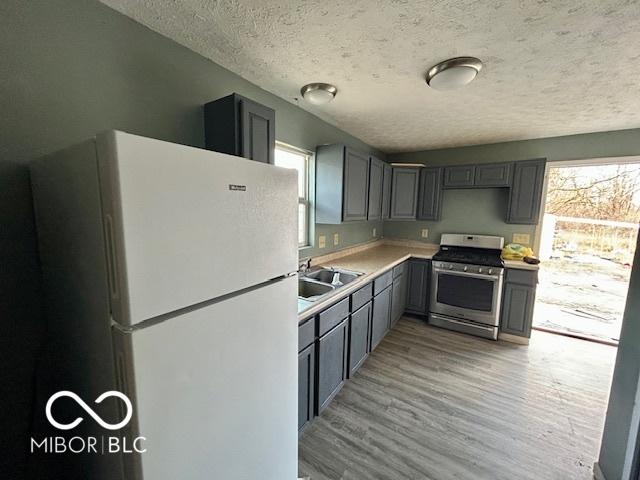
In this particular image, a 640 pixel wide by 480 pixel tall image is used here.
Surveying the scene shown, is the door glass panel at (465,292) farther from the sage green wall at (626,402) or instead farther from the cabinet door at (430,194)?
the sage green wall at (626,402)

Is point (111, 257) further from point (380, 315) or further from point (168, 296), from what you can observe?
point (380, 315)

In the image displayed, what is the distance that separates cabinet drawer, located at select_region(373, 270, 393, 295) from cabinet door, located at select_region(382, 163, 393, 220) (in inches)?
36.3

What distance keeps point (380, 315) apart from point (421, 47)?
221 centimetres

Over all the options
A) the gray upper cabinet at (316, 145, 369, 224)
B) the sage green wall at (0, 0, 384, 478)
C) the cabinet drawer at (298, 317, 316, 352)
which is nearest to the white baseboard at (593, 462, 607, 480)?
the cabinet drawer at (298, 317, 316, 352)

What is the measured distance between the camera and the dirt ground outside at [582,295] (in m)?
3.21

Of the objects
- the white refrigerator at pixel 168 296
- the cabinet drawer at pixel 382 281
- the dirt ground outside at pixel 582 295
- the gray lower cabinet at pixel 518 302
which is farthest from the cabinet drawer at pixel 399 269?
the white refrigerator at pixel 168 296

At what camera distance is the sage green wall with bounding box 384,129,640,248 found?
2.79 m

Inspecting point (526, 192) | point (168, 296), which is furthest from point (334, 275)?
point (526, 192)

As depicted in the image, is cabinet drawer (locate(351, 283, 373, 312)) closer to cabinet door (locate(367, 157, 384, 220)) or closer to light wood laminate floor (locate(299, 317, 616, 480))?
light wood laminate floor (locate(299, 317, 616, 480))

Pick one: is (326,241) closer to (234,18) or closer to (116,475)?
(234,18)

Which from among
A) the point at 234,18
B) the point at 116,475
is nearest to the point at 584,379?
the point at 116,475

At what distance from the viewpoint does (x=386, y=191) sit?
11.0ft

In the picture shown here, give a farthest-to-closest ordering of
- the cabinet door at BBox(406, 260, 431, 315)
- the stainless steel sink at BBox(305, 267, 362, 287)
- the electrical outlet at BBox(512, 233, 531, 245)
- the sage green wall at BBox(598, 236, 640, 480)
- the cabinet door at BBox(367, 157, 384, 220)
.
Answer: the cabinet door at BBox(406, 260, 431, 315), the electrical outlet at BBox(512, 233, 531, 245), the cabinet door at BBox(367, 157, 384, 220), the stainless steel sink at BBox(305, 267, 362, 287), the sage green wall at BBox(598, 236, 640, 480)

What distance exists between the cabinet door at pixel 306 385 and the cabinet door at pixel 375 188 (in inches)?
71.6
